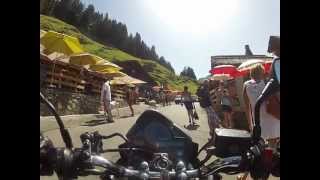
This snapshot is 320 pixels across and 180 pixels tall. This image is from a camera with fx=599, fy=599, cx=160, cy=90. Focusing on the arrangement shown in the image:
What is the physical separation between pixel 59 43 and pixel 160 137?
1485 mm

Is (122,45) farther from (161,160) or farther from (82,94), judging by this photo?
(161,160)

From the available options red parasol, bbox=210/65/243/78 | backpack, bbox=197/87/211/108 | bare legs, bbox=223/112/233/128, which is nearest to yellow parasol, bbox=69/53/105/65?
backpack, bbox=197/87/211/108

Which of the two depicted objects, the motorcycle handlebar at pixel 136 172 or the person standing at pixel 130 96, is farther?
the person standing at pixel 130 96

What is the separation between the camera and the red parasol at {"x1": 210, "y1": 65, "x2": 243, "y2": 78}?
21.6 feet

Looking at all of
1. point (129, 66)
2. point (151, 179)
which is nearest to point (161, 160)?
point (151, 179)

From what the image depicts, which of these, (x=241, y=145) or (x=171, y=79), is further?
(x=171, y=79)

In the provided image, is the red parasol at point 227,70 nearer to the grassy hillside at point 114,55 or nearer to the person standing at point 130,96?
the grassy hillside at point 114,55

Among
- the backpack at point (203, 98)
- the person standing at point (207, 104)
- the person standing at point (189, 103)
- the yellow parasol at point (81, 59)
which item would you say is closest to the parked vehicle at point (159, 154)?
the person standing at point (207, 104)

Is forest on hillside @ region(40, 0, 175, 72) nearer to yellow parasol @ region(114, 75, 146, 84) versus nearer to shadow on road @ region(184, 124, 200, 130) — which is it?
yellow parasol @ region(114, 75, 146, 84)

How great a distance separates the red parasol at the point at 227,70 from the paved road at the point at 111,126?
0.50 meters

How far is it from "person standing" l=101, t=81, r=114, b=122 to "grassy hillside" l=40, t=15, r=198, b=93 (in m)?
0.31

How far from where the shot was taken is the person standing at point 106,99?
6.57m

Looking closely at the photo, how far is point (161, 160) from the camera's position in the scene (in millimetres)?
6406
